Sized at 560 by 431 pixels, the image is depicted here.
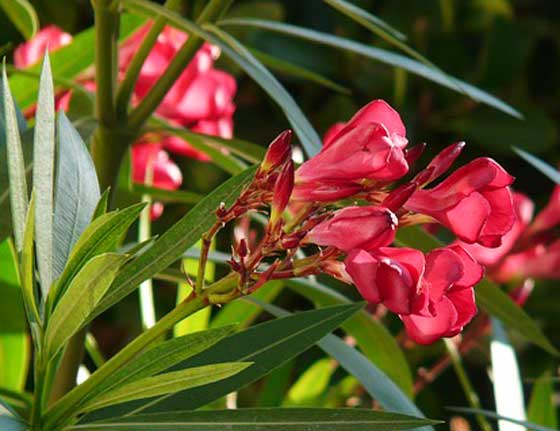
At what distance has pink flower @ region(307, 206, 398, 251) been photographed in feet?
1.41

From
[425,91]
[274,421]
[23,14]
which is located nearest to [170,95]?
[23,14]

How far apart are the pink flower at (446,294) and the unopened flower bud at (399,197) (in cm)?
2

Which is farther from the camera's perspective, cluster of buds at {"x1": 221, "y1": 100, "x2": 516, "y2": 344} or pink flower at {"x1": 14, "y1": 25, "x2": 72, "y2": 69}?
pink flower at {"x1": 14, "y1": 25, "x2": 72, "y2": 69}

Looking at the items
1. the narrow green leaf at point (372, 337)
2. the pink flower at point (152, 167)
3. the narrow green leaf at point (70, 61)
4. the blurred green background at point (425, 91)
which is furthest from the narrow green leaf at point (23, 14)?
the blurred green background at point (425, 91)

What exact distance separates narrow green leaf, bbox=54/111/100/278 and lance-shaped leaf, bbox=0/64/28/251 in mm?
24

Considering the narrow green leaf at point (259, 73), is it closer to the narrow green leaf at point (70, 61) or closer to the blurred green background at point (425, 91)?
the narrow green leaf at point (70, 61)

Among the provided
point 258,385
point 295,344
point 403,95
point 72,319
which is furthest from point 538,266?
point 72,319

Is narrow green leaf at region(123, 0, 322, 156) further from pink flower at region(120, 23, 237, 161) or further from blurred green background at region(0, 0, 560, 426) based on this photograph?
blurred green background at region(0, 0, 560, 426)

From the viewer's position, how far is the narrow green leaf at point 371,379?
57cm

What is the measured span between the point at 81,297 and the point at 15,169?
50 millimetres

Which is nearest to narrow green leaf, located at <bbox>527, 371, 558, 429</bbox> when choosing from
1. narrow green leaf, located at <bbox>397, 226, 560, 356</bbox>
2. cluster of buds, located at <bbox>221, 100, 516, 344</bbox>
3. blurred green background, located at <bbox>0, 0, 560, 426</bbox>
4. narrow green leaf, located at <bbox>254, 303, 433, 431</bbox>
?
narrow green leaf, located at <bbox>397, 226, 560, 356</bbox>

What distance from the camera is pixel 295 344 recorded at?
525 mm

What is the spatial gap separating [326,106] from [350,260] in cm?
112

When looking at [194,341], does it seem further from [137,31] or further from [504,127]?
[504,127]
